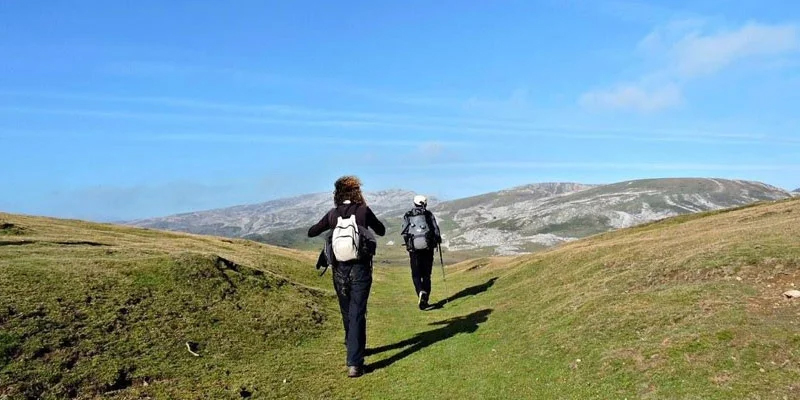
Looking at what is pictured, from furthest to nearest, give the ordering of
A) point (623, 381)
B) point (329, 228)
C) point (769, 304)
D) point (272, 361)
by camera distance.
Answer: point (272, 361)
point (329, 228)
point (769, 304)
point (623, 381)

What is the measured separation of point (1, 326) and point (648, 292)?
19.5 meters

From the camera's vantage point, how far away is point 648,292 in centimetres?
1694

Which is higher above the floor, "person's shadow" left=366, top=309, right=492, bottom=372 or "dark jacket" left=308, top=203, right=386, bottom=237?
"dark jacket" left=308, top=203, right=386, bottom=237

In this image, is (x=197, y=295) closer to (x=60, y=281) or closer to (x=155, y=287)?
(x=155, y=287)

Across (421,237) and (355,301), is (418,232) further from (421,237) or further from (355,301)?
(355,301)

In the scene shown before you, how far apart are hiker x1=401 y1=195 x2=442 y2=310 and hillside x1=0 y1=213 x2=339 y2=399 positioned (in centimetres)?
448

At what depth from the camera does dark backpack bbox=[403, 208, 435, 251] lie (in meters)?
23.2

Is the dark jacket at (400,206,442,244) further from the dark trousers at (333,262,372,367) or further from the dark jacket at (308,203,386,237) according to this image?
the dark trousers at (333,262,372,367)

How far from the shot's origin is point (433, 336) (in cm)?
1841

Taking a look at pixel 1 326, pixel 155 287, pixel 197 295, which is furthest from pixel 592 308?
pixel 1 326

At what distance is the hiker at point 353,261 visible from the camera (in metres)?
14.1

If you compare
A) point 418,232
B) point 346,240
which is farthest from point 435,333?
point 346,240

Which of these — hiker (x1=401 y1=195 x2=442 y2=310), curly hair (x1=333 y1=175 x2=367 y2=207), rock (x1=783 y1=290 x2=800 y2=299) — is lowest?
rock (x1=783 y1=290 x2=800 y2=299)

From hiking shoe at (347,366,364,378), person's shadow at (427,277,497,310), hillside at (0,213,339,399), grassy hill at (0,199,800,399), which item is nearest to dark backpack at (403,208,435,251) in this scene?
grassy hill at (0,199,800,399)
